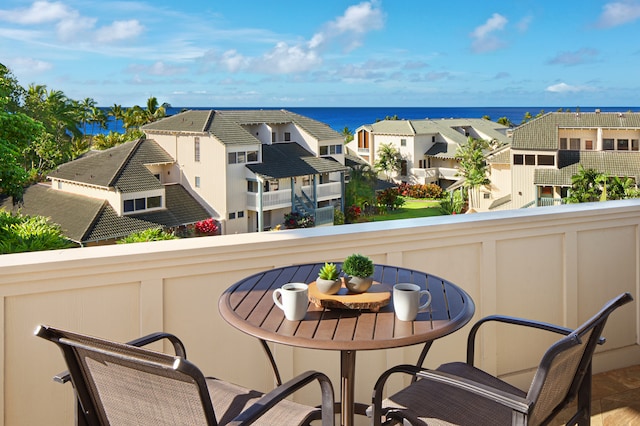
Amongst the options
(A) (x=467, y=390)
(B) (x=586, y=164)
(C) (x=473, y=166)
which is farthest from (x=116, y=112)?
(A) (x=467, y=390)

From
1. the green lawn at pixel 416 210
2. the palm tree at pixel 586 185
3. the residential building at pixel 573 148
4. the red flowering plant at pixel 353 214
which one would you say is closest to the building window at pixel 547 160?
the residential building at pixel 573 148

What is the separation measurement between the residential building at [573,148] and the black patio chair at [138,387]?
2878 cm

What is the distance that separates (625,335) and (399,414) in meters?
1.68

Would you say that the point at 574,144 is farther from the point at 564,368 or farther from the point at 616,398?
the point at 564,368

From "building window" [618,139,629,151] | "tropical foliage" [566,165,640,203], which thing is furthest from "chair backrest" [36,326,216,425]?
"building window" [618,139,629,151]

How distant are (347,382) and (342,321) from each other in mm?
153

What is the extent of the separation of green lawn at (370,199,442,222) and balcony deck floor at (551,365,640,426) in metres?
33.3

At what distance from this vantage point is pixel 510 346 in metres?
2.21

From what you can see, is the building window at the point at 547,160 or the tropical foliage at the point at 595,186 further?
the building window at the point at 547,160

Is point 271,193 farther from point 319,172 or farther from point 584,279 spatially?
point 584,279

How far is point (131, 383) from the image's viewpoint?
0.95 metres

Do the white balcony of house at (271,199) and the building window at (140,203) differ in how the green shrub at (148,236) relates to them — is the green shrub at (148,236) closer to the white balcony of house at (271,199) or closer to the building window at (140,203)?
the building window at (140,203)

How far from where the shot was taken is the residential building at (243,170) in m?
→ 30.8

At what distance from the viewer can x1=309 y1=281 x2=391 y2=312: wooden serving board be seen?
1.25 m
